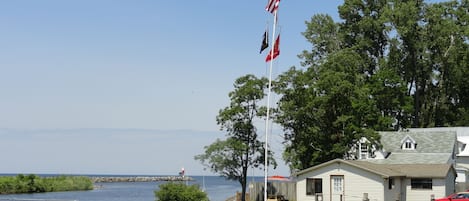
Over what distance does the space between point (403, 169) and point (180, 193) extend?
18.3 metres

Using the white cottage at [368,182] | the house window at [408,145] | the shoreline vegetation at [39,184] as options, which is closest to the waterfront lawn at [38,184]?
the shoreline vegetation at [39,184]

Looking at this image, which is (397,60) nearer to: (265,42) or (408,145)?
(408,145)

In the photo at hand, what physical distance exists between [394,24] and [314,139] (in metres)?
24.7

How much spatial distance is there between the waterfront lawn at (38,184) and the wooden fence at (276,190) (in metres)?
58.7

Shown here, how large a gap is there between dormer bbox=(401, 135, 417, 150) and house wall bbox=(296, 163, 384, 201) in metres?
15.3

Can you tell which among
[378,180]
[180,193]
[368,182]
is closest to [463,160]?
[378,180]

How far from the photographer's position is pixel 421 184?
1951 inches

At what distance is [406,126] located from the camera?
259ft

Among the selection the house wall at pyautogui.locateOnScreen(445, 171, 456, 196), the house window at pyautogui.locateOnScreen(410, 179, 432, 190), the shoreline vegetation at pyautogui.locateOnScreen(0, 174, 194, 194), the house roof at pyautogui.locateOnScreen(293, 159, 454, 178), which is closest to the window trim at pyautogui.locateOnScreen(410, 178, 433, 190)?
the house window at pyautogui.locateOnScreen(410, 179, 432, 190)

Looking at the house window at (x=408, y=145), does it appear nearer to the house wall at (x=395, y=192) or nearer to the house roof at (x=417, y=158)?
the house roof at (x=417, y=158)

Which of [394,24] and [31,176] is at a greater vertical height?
[394,24]

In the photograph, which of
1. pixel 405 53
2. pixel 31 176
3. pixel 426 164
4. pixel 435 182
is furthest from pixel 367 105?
pixel 31 176

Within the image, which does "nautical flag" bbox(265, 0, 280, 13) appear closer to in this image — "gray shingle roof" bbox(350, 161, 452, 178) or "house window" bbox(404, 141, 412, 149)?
"gray shingle roof" bbox(350, 161, 452, 178)

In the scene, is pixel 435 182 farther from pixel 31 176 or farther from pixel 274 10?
pixel 31 176
